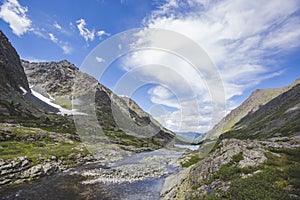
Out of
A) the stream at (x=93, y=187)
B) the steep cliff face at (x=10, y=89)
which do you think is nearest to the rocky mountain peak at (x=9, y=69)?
the steep cliff face at (x=10, y=89)

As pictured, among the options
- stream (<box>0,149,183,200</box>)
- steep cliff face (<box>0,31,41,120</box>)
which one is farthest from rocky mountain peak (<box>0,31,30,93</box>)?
stream (<box>0,149,183,200</box>)

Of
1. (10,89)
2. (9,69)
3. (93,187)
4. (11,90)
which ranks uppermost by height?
(9,69)

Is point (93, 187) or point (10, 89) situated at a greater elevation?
point (10, 89)

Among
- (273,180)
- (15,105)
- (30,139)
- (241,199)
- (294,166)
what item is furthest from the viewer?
(15,105)

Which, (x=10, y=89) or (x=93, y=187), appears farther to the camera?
(x=10, y=89)

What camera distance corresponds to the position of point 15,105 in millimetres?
120125

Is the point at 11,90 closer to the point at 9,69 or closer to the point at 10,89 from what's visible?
the point at 10,89

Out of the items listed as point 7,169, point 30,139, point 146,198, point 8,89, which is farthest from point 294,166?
point 8,89

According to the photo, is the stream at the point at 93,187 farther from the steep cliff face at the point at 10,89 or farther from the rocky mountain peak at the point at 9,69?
the rocky mountain peak at the point at 9,69

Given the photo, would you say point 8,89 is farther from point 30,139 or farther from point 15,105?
point 30,139

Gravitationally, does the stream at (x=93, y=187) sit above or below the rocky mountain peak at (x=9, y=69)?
below

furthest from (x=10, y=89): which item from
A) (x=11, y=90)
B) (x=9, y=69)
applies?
(x=9, y=69)

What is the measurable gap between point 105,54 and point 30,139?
43.0 m

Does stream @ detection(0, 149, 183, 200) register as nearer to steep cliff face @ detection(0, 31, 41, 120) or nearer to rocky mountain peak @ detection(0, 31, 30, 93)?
steep cliff face @ detection(0, 31, 41, 120)
